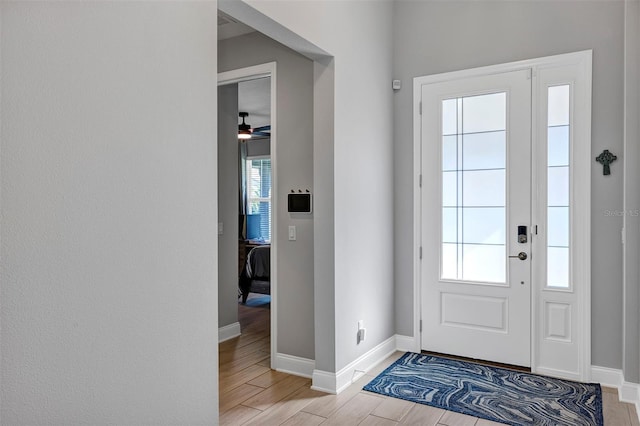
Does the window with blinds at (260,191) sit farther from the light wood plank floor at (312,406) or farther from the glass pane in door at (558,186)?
the glass pane in door at (558,186)

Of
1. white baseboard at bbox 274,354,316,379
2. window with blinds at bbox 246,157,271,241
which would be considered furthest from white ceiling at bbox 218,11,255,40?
window with blinds at bbox 246,157,271,241

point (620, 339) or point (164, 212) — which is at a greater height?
point (164, 212)

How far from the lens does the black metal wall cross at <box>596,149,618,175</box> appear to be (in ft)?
10.8

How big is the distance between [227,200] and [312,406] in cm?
232

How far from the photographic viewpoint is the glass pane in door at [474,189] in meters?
3.77

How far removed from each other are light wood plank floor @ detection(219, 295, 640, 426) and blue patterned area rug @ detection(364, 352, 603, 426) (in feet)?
0.29

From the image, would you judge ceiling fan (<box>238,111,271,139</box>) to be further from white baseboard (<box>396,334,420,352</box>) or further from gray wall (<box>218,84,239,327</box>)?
white baseboard (<box>396,334,420,352</box>)

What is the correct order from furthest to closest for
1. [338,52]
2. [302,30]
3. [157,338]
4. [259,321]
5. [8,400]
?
1. [259,321]
2. [338,52]
3. [302,30]
4. [157,338]
5. [8,400]

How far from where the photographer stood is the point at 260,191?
9461 millimetres

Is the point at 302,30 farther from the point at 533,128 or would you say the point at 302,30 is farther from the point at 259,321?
the point at 259,321

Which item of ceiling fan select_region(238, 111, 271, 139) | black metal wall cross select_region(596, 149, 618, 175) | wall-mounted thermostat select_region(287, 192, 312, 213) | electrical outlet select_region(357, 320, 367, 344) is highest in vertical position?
ceiling fan select_region(238, 111, 271, 139)

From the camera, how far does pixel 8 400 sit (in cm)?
142

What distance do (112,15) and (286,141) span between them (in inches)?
79.2

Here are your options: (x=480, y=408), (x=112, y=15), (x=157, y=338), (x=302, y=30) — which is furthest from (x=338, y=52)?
(x=480, y=408)
